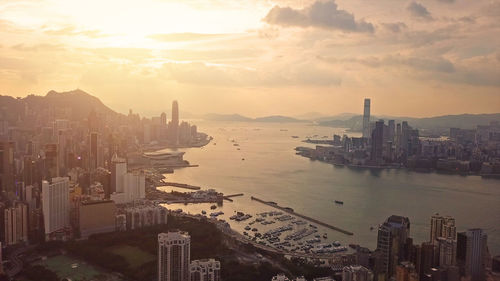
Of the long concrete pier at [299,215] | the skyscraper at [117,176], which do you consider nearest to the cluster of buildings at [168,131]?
the skyscraper at [117,176]

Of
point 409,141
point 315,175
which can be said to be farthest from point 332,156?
point 315,175

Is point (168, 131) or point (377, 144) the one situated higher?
point (168, 131)

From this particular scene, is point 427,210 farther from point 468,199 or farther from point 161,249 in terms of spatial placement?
point 161,249

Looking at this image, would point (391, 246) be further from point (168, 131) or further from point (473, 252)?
point (168, 131)

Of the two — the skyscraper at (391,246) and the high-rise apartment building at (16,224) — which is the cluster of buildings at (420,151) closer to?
the skyscraper at (391,246)

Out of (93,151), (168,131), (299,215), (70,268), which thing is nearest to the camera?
(70,268)

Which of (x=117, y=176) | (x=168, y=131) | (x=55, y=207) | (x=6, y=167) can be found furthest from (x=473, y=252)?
(x=168, y=131)
